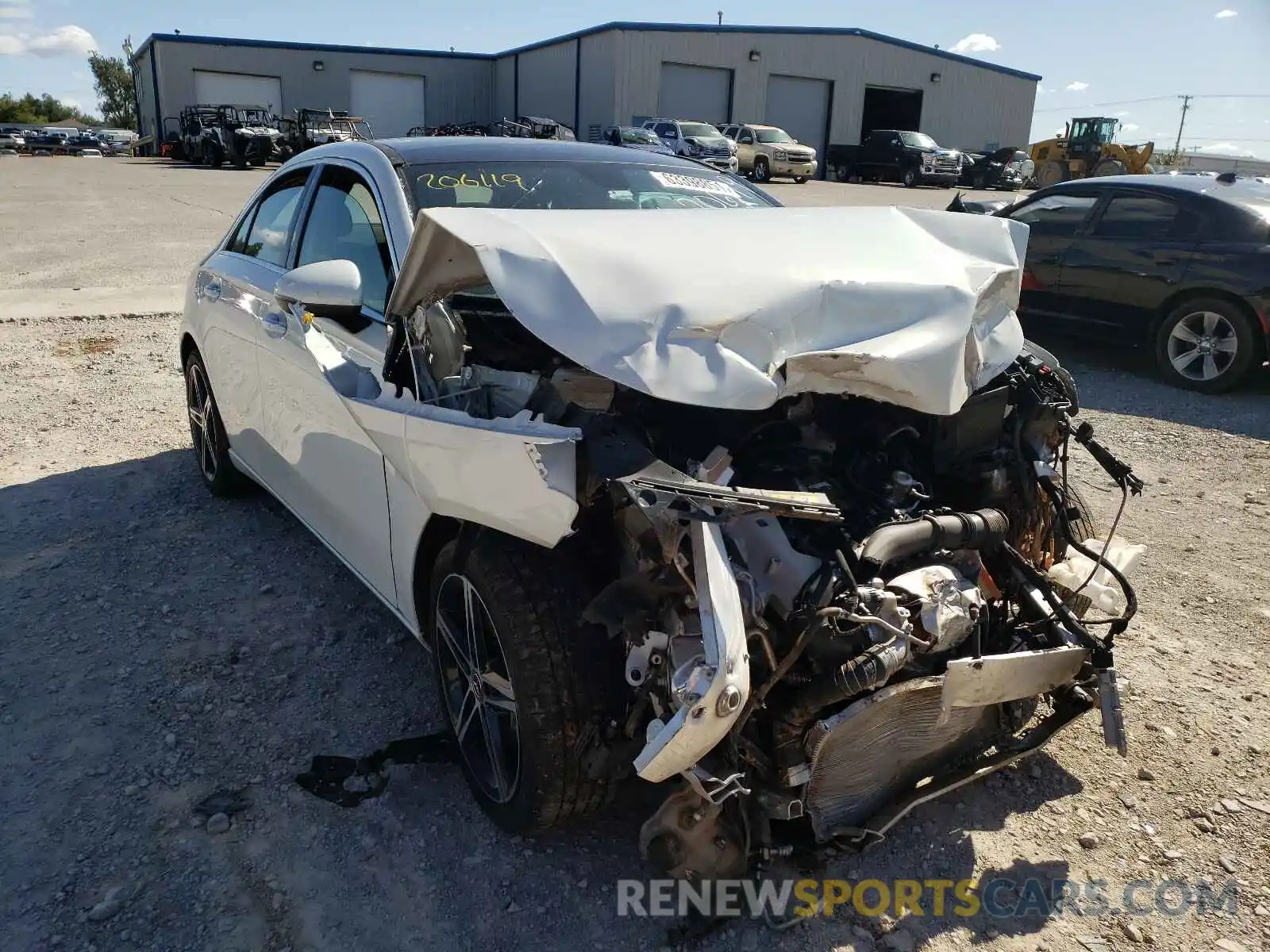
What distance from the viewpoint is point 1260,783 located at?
3.02 m

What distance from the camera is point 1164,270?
7.57 metres

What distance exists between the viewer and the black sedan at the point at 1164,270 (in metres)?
7.23

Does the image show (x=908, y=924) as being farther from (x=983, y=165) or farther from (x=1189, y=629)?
(x=983, y=165)

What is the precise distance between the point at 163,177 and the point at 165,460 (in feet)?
86.6

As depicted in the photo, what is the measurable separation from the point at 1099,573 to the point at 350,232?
291cm

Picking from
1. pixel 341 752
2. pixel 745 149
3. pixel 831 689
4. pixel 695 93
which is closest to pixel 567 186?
pixel 341 752

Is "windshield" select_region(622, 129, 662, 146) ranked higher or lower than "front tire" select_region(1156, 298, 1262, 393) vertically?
higher

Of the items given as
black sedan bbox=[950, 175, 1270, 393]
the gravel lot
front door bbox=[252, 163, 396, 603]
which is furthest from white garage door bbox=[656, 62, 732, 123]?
front door bbox=[252, 163, 396, 603]

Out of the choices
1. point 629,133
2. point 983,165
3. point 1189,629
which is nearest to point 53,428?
point 1189,629

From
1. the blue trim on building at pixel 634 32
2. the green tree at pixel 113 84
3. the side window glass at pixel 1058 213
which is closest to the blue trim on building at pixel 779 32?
the blue trim on building at pixel 634 32

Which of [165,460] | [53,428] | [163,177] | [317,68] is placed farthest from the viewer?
[317,68]

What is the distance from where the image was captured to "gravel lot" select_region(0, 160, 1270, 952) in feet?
8.09

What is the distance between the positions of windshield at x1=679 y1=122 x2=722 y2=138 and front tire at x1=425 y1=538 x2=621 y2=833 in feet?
96.1

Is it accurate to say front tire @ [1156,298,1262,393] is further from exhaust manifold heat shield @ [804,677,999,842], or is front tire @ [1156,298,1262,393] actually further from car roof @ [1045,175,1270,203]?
exhaust manifold heat shield @ [804,677,999,842]
